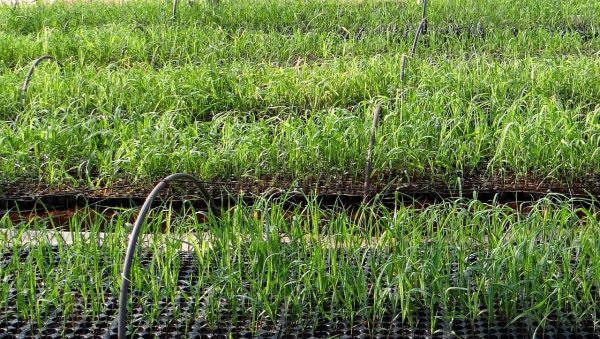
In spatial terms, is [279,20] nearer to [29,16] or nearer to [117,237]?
[29,16]

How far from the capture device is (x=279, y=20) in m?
7.56

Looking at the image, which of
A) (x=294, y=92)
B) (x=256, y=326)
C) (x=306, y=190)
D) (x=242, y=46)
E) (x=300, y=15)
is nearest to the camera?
(x=256, y=326)

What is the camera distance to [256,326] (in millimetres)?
2699

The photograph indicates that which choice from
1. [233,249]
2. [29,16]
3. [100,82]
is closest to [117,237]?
[233,249]

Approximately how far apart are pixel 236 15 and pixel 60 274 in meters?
4.93

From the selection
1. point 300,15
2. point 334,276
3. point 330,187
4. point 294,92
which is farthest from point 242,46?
point 334,276

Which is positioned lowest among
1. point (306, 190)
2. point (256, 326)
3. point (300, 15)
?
point (256, 326)

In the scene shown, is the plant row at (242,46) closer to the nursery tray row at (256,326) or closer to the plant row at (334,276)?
the plant row at (334,276)

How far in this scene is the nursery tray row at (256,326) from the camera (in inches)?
104

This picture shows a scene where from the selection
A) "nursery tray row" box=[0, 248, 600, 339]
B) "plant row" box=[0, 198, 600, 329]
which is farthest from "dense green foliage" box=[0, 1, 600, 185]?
"nursery tray row" box=[0, 248, 600, 339]

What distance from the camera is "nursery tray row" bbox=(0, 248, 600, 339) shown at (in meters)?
2.65

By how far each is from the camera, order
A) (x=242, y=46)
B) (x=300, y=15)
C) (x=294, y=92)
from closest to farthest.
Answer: (x=294, y=92) < (x=242, y=46) < (x=300, y=15)

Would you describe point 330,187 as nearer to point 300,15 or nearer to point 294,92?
point 294,92

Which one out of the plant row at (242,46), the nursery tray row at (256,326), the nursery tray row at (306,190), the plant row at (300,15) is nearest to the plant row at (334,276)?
the nursery tray row at (256,326)
